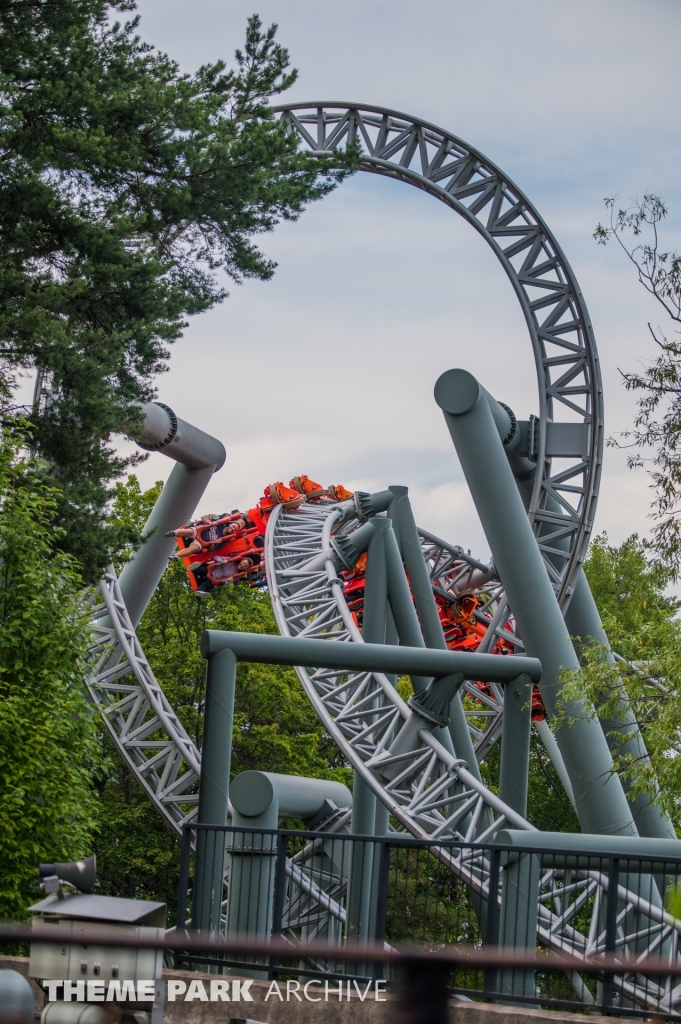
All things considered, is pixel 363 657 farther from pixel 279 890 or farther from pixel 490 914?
pixel 490 914

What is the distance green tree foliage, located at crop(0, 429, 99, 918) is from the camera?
34.9 feet

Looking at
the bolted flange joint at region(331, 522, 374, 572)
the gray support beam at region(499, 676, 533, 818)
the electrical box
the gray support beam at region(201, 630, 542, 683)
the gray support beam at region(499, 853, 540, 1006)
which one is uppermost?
the bolted flange joint at region(331, 522, 374, 572)

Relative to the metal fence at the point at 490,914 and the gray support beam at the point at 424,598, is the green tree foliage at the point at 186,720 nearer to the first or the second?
the gray support beam at the point at 424,598

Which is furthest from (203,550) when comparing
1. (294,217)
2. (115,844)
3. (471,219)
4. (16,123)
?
(16,123)

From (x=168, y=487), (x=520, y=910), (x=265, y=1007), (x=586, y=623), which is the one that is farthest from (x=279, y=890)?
(x=168, y=487)

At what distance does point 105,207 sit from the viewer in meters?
12.5

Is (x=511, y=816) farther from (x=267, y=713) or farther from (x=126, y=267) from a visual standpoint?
(x=267, y=713)

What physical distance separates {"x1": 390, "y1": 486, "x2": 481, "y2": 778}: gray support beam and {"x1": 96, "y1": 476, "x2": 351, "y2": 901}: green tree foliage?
943cm

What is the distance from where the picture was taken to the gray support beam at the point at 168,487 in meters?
19.6

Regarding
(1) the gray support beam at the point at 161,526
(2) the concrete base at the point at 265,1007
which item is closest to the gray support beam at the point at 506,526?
(1) the gray support beam at the point at 161,526

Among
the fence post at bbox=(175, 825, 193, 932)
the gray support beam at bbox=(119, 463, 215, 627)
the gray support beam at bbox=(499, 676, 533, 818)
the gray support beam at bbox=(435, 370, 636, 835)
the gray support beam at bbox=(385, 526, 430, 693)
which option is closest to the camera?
the fence post at bbox=(175, 825, 193, 932)

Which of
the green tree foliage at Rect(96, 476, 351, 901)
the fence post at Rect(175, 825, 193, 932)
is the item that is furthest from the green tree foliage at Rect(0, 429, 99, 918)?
the green tree foliage at Rect(96, 476, 351, 901)

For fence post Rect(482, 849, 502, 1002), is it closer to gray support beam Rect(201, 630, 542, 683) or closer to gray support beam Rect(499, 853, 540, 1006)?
gray support beam Rect(499, 853, 540, 1006)

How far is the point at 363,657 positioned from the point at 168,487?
9885mm
